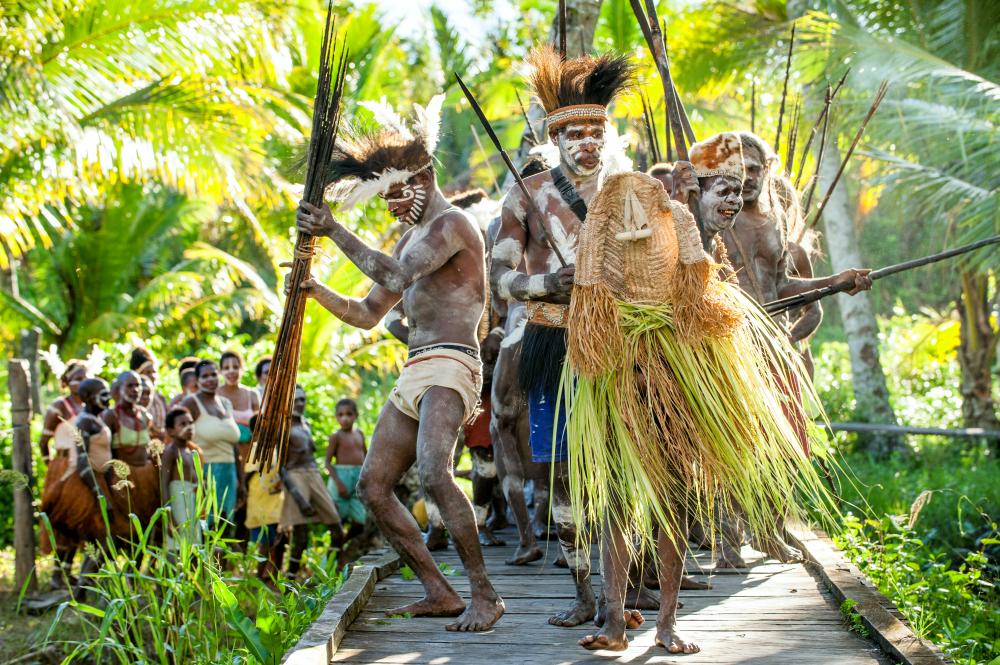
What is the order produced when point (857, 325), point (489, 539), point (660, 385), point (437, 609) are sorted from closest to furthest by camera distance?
point (660, 385)
point (437, 609)
point (489, 539)
point (857, 325)

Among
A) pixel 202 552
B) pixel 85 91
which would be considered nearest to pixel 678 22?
pixel 85 91

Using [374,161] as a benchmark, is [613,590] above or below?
below

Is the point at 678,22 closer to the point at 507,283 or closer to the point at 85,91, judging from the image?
the point at 85,91

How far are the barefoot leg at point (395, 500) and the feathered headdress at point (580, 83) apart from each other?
58.0 inches

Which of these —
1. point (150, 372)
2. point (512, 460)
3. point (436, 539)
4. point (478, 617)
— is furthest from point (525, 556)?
point (150, 372)

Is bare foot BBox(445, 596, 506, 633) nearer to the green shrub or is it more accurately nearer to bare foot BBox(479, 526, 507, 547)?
the green shrub

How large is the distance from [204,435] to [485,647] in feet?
14.6

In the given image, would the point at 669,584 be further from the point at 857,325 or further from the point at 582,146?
the point at 857,325

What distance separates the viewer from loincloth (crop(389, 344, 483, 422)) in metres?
5.00

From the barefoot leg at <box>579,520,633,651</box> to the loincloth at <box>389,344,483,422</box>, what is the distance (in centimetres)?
102

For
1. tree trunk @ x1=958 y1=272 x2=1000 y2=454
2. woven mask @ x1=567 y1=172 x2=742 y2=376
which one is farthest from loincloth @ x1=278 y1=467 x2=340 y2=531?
tree trunk @ x1=958 y1=272 x2=1000 y2=454

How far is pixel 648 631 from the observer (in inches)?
184

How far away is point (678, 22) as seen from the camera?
15.2 metres

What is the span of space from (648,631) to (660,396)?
107 cm
